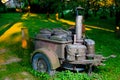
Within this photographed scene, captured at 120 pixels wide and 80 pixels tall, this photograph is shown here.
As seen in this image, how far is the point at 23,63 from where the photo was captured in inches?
413

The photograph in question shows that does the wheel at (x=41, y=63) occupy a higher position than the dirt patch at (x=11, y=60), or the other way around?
the wheel at (x=41, y=63)

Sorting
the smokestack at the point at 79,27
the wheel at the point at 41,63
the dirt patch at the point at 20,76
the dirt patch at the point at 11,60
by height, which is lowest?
the dirt patch at the point at 20,76

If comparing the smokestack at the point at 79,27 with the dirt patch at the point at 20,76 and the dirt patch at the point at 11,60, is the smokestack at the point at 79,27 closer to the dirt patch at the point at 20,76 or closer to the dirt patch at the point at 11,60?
the dirt patch at the point at 20,76

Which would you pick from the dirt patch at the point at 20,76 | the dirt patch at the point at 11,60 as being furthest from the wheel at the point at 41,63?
the dirt patch at the point at 11,60

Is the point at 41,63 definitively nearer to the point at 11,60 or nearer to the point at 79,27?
the point at 79,27

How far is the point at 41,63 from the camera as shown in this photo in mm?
9336

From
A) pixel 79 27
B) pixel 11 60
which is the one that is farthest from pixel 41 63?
pixel 11 60

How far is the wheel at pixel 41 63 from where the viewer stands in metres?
9.01

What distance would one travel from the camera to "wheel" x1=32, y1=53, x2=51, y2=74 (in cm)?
901

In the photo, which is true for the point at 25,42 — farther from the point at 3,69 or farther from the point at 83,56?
the point at 83,56

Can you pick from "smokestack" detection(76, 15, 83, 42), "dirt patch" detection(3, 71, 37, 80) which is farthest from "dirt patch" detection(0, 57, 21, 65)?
"smokestack" detection(76, 15, 83, 42)

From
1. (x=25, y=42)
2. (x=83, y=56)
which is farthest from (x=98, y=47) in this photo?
(x=83, y=56)

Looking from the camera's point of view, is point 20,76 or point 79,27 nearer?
point 79,27

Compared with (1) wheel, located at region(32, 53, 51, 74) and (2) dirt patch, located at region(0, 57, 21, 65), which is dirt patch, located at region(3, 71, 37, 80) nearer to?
(1) wheel, located at region(32, 53, 51, 74)
